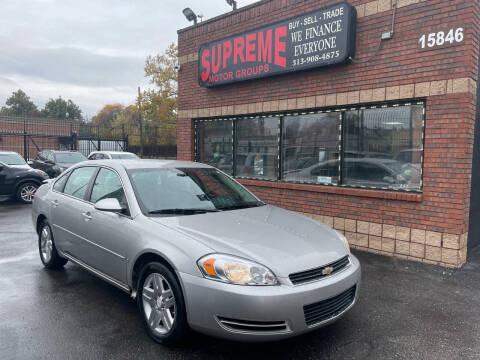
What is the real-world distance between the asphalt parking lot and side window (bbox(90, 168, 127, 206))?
1.13m

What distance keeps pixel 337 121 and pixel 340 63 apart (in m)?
0.99

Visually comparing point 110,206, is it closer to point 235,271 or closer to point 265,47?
point 235,271

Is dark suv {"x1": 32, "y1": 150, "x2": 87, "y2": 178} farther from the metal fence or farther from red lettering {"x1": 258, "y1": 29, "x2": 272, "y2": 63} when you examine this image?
red lettering {"x1": 258, "y1": 29, "x2": 272, "y2": 63}

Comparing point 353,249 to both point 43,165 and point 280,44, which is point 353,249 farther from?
point 43,165

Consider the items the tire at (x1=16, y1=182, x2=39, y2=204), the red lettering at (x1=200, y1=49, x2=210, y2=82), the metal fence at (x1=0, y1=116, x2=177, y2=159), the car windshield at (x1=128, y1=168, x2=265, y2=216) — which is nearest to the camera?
the car windshield at (x1=128, y1=168, x2=265, y2=216)

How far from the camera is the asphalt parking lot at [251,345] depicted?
126 inches

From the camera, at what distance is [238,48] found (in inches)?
323

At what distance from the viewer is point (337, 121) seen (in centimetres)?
691

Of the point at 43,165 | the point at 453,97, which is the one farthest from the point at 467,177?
the point at 43,165

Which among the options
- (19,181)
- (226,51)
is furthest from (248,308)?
(19,181)

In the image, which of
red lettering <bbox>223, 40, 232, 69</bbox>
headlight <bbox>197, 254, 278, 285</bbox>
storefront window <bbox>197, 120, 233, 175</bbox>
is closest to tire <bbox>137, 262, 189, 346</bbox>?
headlight <bbox>197, 254, 278, 285</bbox>

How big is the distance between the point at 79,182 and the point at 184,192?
5.15 ft

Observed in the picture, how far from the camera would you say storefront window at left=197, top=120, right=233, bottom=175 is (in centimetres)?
901

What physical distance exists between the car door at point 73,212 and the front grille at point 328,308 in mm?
2565
